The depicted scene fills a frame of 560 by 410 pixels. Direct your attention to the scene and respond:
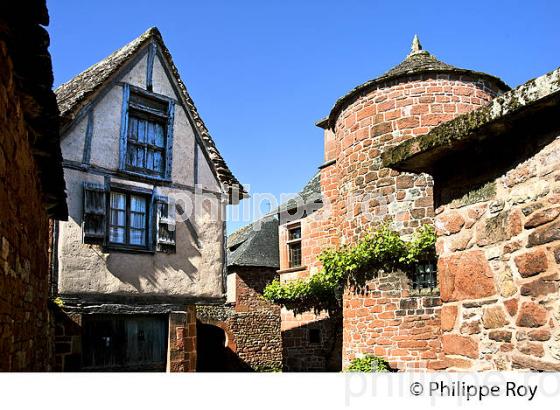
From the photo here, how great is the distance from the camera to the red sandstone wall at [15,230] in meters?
3.04

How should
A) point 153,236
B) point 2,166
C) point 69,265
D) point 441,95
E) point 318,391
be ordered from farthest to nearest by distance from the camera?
1. point 441,95
2. point 153,236
3. point 69,265
4. point 2,166
5. point 318,391

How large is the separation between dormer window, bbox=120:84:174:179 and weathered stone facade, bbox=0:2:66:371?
18.8 feet

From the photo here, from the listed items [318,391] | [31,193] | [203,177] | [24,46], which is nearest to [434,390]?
[318,391]

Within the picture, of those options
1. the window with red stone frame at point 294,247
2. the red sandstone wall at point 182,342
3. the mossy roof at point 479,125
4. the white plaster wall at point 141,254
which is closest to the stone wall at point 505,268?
the mossy roof at point 479,125

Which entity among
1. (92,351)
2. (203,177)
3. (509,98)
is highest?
(203,177)

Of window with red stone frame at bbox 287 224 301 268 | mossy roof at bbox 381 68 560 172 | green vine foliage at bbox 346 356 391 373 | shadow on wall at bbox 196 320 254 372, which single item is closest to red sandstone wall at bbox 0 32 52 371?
mossy roof at bbox 381 68 560 172

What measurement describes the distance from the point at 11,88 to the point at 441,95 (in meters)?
9.78

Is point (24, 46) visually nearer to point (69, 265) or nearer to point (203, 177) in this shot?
point (69, 265)

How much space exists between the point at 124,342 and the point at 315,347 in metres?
8.62

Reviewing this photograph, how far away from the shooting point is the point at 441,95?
11.4 metres

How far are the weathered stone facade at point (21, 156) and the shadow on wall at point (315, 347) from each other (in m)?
12.7

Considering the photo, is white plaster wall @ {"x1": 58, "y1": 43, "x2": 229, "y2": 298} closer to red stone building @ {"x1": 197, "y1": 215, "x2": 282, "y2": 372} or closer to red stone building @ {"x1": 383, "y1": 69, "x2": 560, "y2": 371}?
red stone building @ {"x1": 383, "y1": 69, "x2": 560, "y2": 371}
